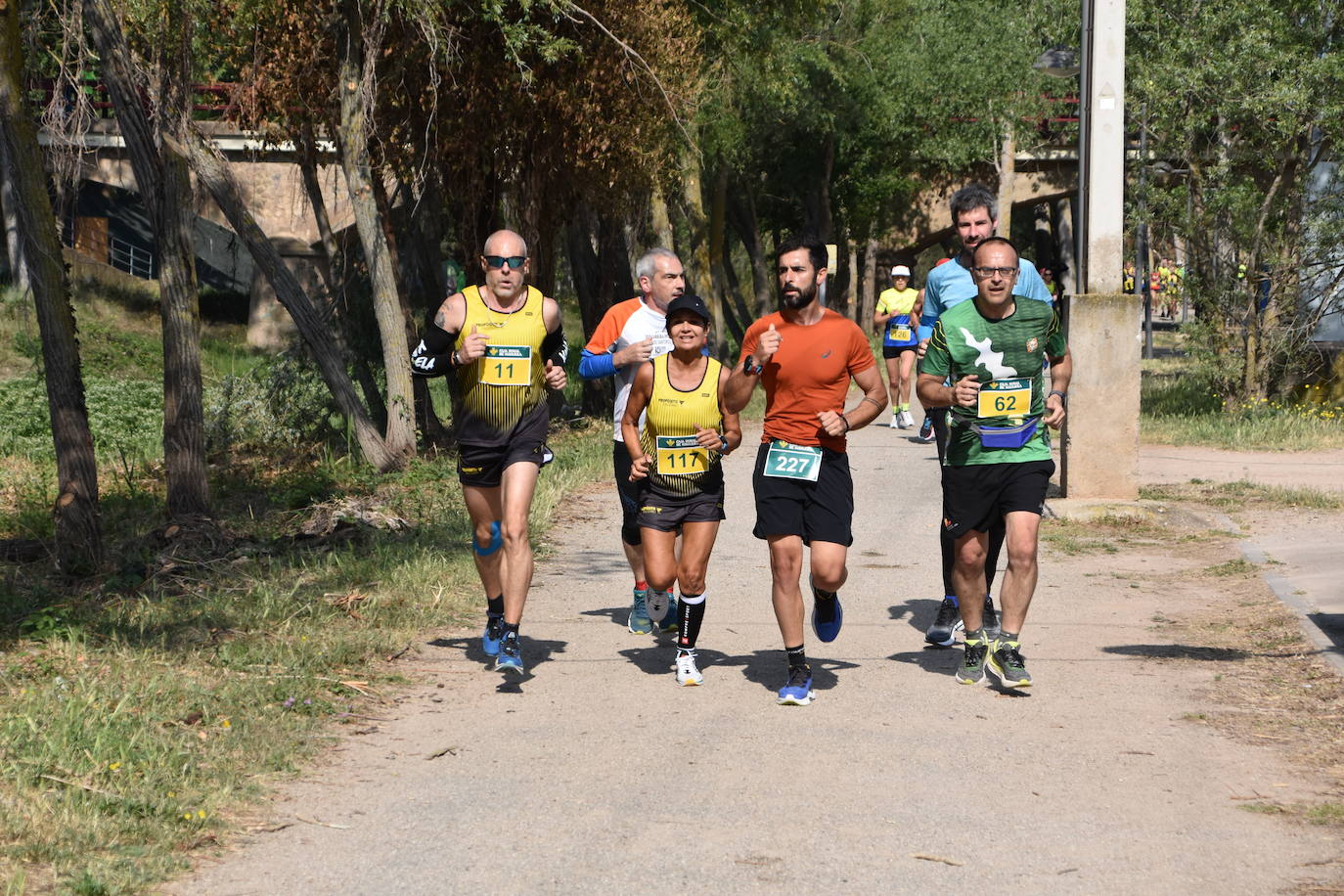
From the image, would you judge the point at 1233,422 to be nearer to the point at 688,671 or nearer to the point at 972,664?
the point at 972,664

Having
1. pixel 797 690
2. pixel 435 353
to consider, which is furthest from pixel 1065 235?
pixel 797 690

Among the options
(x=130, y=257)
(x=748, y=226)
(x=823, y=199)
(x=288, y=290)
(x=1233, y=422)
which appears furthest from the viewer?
(x=130, y=257)

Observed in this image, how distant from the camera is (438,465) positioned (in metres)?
16.4

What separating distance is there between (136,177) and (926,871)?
10.4 m

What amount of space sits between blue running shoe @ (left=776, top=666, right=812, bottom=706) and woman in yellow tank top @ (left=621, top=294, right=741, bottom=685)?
0.52 metres

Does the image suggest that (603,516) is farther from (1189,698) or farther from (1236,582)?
(1189,698)

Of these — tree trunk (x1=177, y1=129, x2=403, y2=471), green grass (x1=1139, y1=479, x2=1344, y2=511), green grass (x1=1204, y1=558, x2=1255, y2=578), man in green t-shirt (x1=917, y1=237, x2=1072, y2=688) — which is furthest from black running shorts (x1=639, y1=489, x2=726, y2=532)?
tree trunk (x1=177, y1=129, x2=403, y2=471)

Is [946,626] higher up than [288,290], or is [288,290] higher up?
[288,290]

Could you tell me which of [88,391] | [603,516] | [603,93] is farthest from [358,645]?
[88,391]

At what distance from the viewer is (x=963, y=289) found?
7.85 metres

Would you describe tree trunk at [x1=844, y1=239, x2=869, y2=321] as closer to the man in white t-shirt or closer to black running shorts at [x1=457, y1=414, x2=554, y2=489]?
the man in white t-shirt

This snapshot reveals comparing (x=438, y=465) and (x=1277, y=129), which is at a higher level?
(x=1277, y=129)

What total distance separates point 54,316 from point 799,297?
554 cm

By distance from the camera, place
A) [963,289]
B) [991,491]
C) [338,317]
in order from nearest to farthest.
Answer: [991,491] < [963,289] < [338,317]
